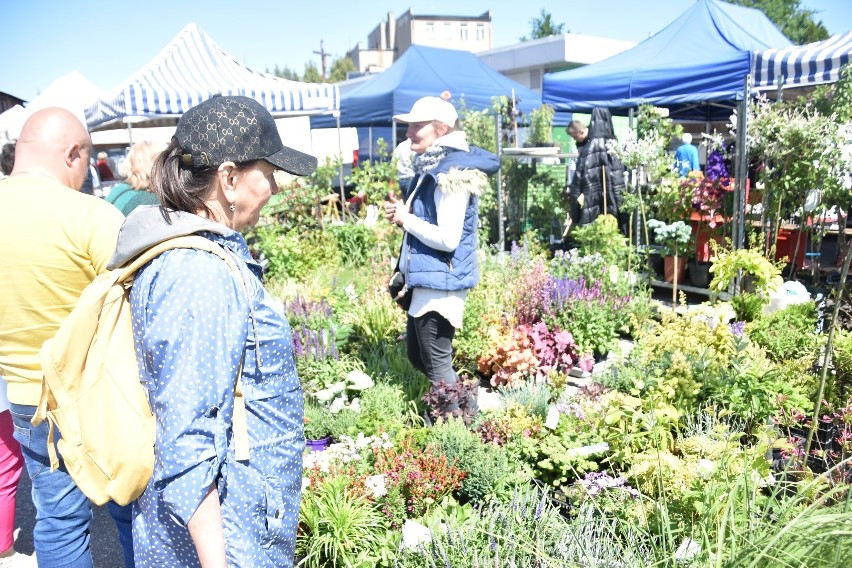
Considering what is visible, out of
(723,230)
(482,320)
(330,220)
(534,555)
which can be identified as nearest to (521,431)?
(534,555)

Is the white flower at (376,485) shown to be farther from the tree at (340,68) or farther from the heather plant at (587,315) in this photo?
the tree at (340,68)

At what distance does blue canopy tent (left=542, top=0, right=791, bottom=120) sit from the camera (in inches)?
300

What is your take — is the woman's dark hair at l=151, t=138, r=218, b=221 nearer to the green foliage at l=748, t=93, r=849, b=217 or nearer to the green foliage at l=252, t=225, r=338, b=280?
the green foliage at l=748, t=93, r=849, b=217

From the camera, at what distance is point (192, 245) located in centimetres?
134

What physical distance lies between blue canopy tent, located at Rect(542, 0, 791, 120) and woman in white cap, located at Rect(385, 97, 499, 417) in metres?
5.51

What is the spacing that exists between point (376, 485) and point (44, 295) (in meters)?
1.51

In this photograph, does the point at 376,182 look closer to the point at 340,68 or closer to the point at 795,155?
the point at 795,155

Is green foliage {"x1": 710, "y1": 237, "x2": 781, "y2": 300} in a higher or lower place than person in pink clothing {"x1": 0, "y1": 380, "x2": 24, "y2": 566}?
higher

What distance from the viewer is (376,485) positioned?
2803 millimetres

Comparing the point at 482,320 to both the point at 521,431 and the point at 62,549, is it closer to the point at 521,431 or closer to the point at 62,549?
the point at 521,431

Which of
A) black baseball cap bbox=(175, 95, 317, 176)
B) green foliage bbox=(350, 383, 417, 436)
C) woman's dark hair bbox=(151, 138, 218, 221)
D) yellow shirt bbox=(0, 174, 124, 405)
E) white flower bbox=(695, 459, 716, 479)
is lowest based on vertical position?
green foliage bbox=(350, 383, 417, 436)

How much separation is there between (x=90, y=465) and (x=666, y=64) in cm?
863

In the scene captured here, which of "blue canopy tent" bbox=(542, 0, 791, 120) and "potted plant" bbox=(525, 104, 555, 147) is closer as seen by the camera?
"blue canopy tent" bbox=(542, 0, 791, 120)

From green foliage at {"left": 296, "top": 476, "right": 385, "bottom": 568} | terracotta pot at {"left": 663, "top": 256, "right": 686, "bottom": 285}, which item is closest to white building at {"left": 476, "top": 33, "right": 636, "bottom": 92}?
terracotta pot at {"left": 663, "top": 256, "right": 686, "bottom": 285}
